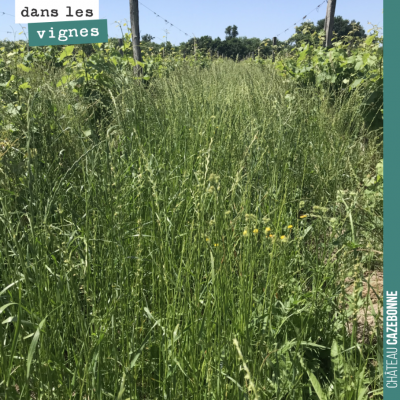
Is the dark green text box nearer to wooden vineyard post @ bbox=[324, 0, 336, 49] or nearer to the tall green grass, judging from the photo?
the tall green grass

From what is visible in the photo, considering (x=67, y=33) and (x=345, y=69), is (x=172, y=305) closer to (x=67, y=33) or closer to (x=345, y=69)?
(x=67, y=33)

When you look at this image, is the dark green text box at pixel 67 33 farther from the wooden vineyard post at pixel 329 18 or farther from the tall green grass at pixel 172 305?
the wooden vineyard post at pixel 329 18

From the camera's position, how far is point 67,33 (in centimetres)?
301

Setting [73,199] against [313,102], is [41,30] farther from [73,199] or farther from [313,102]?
[313,102]

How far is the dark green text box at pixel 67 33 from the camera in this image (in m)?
2.95

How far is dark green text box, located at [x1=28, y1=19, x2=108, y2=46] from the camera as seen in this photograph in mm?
2945

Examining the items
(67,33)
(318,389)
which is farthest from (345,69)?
(318,389)

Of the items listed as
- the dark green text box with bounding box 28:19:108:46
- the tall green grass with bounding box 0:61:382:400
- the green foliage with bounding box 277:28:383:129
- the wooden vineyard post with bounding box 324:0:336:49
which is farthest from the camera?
the wooden vineyard post with bounding box 324:0:336:49

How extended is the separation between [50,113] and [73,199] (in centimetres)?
70

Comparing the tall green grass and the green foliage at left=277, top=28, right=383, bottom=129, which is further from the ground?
the green foliage at left=277, top=28, right=383, bottom=129

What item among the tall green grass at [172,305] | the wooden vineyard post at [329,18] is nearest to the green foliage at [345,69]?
the tall green grass at [172,305]

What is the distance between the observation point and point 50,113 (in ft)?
7.62

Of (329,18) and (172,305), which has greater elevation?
(329,18)

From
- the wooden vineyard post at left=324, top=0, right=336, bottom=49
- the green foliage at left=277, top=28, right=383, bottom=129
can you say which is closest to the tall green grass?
the green foliage at left=277, top=28, right=383, bottom=129
